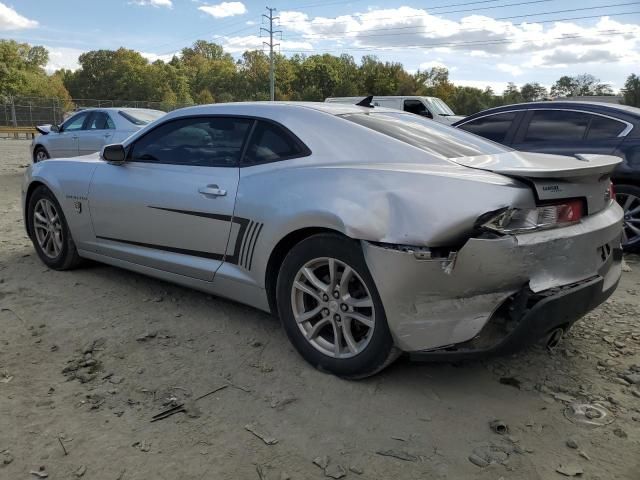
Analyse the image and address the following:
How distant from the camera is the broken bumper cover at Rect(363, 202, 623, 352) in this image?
→ 2.49 m

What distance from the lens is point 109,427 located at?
2576 millimetres

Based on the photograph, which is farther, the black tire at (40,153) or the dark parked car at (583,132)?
the black tire at (40,153)

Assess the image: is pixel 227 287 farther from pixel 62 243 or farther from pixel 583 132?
pixel 583 132

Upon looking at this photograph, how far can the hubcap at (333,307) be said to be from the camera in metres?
2.86

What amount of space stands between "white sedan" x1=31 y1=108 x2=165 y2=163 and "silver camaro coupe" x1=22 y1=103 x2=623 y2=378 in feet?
22.0

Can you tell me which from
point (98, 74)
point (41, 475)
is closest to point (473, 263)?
point (41, 475)

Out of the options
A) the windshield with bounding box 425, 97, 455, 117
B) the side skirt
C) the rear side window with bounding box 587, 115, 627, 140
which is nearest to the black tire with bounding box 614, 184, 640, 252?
the rear side window with bounding box 587, 115, 627, 140

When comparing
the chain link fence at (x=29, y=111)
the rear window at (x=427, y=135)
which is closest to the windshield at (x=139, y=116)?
the rear window at (x=427, y=135)

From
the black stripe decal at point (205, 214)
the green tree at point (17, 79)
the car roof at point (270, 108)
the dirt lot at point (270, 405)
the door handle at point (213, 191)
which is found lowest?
the dirt lot at point (270, 405)

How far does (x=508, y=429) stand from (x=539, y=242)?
34.1 inches

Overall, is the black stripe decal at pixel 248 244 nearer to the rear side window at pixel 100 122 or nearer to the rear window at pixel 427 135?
the rear window at pixel 427 135

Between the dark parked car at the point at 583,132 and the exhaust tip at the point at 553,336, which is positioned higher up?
the dark parked car at the point at 583,132

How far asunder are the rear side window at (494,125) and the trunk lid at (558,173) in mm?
3336

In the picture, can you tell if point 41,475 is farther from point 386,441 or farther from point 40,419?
point 386,441
